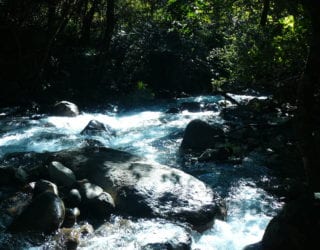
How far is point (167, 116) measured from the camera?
46.7 ft

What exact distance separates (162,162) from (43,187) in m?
3.37

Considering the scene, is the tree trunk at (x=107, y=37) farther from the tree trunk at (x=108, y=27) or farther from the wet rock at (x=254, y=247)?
the wet rock at (x=254, y=247)

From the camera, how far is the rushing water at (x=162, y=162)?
6.09 meters

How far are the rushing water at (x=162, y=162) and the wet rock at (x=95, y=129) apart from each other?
0.27m

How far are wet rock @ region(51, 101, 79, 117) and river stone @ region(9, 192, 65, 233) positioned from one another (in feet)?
24.8

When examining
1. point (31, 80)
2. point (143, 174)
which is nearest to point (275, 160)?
point (143, 174)

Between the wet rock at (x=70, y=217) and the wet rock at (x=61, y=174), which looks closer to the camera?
the wet rock at (x=70, y=217)

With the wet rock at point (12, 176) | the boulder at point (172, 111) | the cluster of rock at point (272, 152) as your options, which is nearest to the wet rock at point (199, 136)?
the cluster of rock at point (272, 152)

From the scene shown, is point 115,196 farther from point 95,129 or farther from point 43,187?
point 95,129

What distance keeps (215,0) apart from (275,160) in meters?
4.05

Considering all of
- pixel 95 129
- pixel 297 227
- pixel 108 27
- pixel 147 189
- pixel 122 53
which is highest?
pixel 108 27

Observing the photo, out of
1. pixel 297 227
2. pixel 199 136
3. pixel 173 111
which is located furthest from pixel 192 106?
pixel 297 227

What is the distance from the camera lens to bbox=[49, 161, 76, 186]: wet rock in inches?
288

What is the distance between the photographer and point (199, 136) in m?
10.5
